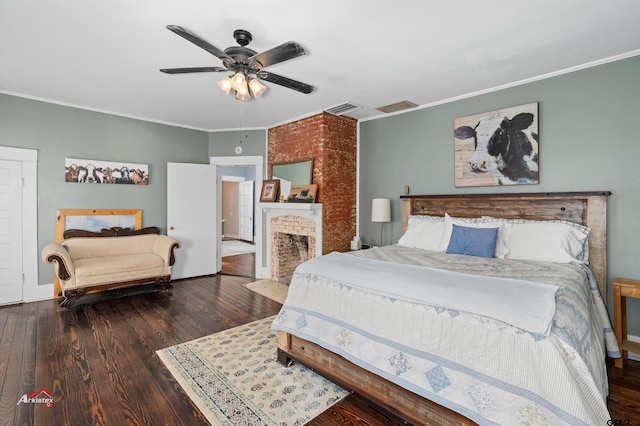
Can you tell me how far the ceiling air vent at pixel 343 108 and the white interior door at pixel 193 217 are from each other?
2.67m

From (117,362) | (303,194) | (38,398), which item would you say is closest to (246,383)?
(117,362)

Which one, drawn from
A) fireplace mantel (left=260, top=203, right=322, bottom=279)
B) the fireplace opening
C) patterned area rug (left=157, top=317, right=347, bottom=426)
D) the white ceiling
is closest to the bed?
patterned area rug (left=157, top=317, right=347, bottom=426)

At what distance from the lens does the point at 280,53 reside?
83.3 inches

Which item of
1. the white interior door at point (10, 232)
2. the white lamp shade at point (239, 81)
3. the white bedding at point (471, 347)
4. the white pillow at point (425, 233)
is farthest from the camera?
the white interior door at point (10, 232)

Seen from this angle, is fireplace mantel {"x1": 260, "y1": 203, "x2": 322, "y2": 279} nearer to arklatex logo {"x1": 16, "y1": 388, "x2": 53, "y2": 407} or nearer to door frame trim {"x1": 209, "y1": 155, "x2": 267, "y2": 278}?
door frame trim {"x1": 209, "y1": 155, "x2": 267, "y2": 278}

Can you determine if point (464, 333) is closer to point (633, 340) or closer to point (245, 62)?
point (245, 62)

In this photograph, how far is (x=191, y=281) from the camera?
525 cm

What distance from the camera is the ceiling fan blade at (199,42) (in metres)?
1.87

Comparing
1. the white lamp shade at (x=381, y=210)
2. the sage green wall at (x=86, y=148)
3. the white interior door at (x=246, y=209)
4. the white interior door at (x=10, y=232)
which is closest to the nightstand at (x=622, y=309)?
the white lamp shade at (x=381, y=210)

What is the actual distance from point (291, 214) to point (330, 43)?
2.82 metres

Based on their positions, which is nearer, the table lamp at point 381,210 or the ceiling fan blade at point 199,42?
the ceiling fan blade at point 199,42

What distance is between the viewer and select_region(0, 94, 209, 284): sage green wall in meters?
4.10

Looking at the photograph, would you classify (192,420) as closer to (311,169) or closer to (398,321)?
(398,321)

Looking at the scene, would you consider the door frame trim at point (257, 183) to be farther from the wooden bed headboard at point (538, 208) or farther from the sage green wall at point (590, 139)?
the sage green wall at point (590, 139)
